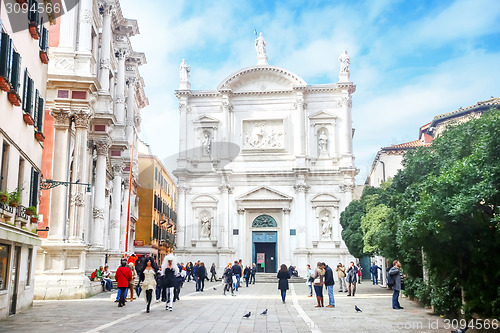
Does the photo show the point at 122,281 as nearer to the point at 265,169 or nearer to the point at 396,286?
the point at 396,286

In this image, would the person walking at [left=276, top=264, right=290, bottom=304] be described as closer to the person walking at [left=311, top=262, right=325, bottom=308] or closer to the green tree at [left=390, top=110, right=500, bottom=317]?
the person walking at [left=311, top=262, right=325, bottom=308]

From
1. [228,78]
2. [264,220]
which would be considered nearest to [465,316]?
[264,220]

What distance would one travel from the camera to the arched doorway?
46938mm

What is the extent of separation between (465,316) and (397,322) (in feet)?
6.54

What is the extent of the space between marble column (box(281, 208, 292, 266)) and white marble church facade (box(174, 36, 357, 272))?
85 mm

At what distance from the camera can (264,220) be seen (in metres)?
47.3

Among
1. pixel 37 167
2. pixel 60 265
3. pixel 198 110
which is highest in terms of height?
pixel 198 110

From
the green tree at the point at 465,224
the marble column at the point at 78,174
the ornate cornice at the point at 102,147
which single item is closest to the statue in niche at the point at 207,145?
the ornate cornice at the point at 102,147

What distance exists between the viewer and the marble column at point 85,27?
23550 millimetres

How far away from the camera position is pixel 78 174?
23.0 metres

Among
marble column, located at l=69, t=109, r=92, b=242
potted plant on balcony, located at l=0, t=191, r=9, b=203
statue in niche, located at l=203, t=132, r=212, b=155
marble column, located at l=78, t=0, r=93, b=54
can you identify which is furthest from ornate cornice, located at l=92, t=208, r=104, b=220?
statue in niche, located at l=203, t=132, r=212, b=155

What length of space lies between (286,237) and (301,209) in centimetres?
267

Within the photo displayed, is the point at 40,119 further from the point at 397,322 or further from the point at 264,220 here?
the point at 264,220

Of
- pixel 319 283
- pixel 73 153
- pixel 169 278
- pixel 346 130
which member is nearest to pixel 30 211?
pixel 169 278
